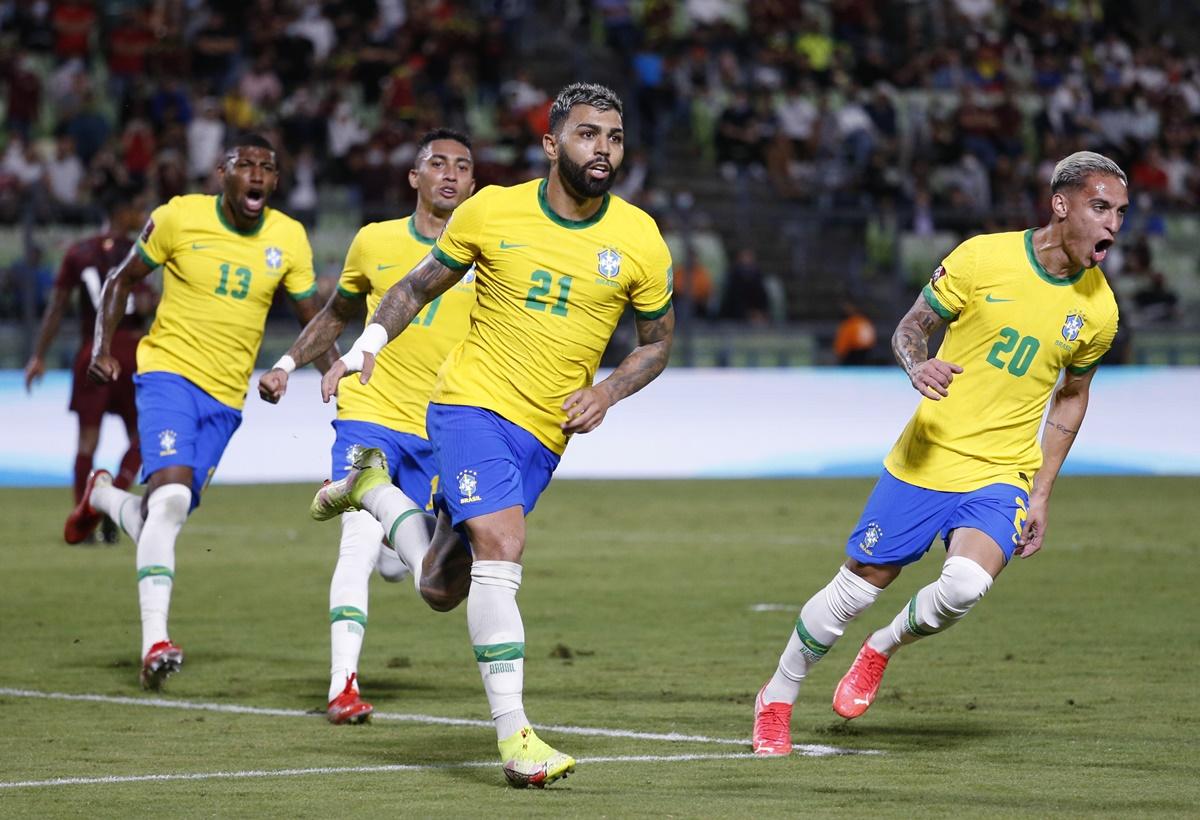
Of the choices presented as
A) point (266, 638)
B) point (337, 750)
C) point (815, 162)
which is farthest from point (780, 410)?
point (337, 750)

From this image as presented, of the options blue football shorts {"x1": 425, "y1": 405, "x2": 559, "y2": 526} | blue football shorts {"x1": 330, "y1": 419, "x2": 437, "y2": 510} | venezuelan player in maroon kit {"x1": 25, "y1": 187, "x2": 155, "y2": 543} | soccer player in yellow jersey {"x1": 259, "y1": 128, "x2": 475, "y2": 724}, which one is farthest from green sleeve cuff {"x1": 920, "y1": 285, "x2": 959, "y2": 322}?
venezuelan player in maroon kit {"x1": 25, "y1": 187, "x2": 155, "y2": 543}

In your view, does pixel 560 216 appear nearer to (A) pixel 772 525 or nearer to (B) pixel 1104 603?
(B) pixel 1104 603

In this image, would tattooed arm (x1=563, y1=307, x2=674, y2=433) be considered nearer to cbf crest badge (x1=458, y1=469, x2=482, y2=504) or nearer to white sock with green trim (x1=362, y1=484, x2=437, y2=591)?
cbf crest badge (x1=458, y1=469, x2=482, y2=504)

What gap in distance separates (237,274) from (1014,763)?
455cm

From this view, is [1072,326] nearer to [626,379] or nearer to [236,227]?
[626,379]

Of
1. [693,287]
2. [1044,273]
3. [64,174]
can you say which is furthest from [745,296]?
[1044,273]

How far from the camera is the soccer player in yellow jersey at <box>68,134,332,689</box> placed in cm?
912

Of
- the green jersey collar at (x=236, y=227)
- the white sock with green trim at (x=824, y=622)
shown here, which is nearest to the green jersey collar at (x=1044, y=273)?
the white sock with green trim at (x=824, y=622)

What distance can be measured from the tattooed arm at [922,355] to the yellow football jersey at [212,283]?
343 centimetres

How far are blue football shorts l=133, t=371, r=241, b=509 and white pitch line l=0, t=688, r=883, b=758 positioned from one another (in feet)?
3.49

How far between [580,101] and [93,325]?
8871 mm

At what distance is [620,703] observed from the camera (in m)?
8.24

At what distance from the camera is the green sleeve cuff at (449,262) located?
6812mm

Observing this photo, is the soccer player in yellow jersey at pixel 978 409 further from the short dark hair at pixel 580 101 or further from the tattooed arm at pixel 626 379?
the short dark hair at pixel 580 101
